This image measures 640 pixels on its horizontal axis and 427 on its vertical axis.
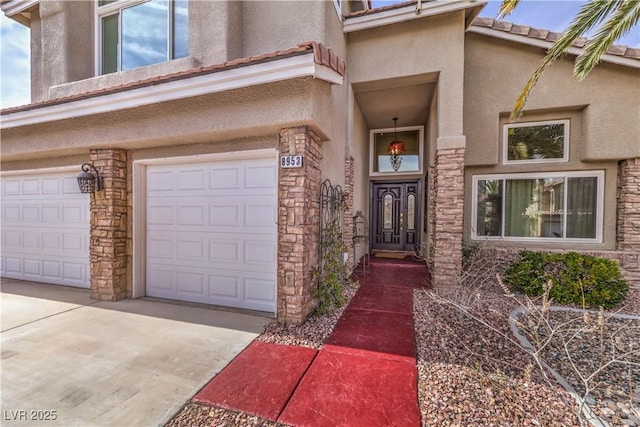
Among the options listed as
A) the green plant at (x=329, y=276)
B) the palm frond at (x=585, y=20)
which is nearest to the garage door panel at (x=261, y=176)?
the green plant at (x=329, y=276)

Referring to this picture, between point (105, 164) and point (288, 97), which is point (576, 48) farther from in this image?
point (105, 164)

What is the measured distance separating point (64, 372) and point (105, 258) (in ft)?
8.91

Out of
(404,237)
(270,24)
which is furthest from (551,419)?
(404,237)

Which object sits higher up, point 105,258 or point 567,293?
point 105,258

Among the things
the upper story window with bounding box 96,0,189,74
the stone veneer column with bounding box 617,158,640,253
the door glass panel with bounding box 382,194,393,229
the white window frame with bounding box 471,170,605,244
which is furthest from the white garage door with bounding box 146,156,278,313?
the stone veneer column with bounding box 617,158,640,253

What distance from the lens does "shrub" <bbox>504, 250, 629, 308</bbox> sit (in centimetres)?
495

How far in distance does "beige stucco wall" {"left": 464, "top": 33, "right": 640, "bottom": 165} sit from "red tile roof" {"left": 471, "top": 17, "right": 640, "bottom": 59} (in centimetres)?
27

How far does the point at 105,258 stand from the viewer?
512 centimetres

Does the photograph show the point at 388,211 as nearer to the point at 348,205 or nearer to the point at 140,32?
the point at 348,205

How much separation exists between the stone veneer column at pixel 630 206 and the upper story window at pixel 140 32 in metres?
9.42

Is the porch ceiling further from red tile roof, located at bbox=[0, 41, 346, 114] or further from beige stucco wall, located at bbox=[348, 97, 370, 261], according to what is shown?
red tile roof, located at bbox=[0, 41, 346, 114]

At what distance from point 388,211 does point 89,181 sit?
9.02 metres

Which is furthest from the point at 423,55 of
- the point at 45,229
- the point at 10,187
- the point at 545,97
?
the point at 10,187

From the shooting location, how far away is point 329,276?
4805 millimetres
